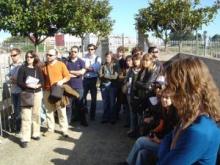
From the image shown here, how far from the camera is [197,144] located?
2.35 m

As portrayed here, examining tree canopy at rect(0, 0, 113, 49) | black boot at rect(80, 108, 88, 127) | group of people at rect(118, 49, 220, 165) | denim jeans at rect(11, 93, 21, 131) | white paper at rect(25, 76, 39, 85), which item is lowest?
black boot at rect(80, 108, 88, 127)

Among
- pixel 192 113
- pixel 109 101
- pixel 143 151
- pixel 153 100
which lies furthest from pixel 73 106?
pixel 192 113

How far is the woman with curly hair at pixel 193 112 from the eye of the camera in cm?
237

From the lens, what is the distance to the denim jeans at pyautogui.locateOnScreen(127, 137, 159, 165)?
462cm

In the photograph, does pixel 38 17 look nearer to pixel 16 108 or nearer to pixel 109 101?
pixel 109 101

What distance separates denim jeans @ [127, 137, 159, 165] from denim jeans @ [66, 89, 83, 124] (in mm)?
3431

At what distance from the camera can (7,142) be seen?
24.1 feet

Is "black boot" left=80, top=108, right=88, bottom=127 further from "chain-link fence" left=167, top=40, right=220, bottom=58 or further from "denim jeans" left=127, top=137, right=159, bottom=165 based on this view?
"chain-link fence" left=167, top=40, right=220, bottom=58

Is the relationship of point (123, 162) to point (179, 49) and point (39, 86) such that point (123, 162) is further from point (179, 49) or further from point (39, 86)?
point (179, 49)

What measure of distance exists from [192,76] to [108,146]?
4819mm

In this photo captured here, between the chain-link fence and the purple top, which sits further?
the chain-link fence

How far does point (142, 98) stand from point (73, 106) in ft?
8.45

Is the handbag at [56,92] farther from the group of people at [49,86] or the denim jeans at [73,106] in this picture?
the denim jeans at [73,106]

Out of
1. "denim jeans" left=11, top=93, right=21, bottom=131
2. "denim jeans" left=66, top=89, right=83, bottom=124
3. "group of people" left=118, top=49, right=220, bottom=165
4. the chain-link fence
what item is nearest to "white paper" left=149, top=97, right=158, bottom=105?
"denim jeans" left=66, top=89, right=83, bottom=124
